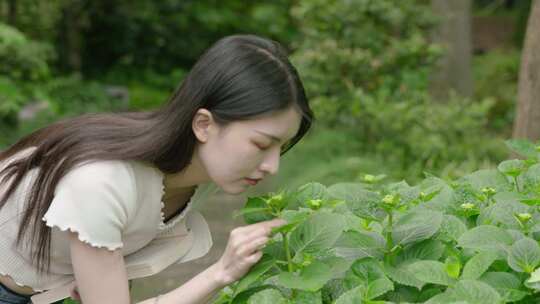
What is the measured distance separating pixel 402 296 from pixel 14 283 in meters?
1.15

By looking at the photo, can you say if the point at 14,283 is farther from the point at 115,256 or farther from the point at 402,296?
the point at 402,296

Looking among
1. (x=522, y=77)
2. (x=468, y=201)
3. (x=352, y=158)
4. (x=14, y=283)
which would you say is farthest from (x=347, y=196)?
(x=352, y=158)

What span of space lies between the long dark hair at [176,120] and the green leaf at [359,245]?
365 millimetres

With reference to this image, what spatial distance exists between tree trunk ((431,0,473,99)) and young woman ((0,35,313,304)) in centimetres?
846

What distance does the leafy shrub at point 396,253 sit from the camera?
158 centimetres

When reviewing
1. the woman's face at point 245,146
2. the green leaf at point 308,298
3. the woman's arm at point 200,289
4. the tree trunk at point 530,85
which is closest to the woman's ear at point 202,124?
the woman's face at point 245,146

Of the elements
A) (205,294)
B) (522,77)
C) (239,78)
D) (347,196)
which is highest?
(239,78)

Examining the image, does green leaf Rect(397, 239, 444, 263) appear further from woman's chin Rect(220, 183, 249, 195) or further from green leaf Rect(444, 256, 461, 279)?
woman's chin Rect(220, 183, 249, 195)

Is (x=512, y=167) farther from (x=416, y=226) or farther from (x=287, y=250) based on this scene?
(x=287, y=250)

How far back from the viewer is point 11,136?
9.60 m

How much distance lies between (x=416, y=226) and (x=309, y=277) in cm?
25

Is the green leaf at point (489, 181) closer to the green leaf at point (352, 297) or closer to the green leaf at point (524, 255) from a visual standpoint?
the green leaf at point (524, 255)

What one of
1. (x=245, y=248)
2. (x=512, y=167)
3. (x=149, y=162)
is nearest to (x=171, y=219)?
(x=149, y=162)

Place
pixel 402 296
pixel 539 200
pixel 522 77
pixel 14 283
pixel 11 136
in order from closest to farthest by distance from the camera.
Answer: pixel 402 296 < pixel 539 200 < pixel 14 283 < pixel 522 77 < pixel 11 136
